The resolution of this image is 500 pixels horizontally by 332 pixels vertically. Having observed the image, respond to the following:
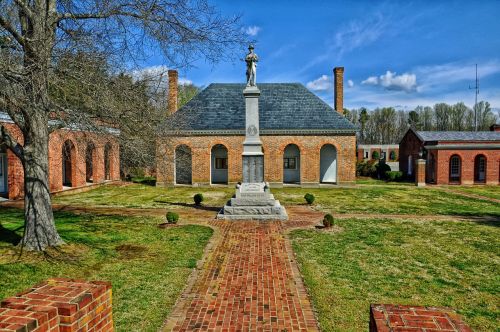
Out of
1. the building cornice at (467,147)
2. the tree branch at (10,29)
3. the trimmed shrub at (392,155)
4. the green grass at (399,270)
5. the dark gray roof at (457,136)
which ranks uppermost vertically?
the tree branch at (10,29)

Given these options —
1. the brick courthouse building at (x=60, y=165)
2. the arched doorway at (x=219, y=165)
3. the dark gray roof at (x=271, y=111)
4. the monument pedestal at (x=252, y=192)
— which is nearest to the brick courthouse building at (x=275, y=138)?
the dark gray roof at (x=271, y=111)

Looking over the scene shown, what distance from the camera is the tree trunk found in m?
7.89

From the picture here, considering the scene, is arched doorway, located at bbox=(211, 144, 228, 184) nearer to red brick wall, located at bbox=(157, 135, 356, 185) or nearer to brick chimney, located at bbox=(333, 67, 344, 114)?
red brick wall, located at bbox=(157, 135, 356, 185)

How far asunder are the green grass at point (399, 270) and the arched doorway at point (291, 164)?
17.1 meters

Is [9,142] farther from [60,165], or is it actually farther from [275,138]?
[275,138]

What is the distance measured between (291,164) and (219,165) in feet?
21.1

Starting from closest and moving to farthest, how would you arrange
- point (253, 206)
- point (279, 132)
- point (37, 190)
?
point (37, 190) → point (253, 206) → point (279, 132)

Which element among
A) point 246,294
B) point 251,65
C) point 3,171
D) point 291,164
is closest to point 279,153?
point 291,164

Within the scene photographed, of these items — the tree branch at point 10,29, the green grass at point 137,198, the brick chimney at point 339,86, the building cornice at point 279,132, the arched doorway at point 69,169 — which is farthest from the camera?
the brick chimney at point 339,86

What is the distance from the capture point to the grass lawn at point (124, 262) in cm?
577

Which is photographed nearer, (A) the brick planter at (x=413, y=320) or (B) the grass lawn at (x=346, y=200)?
(A) the brick planter at (x=413, y=320)

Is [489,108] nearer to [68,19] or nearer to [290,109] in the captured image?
[290,109]

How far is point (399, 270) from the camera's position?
303 inches

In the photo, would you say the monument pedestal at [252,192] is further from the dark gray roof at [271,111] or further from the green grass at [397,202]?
the dark gray roof at [271,111]
